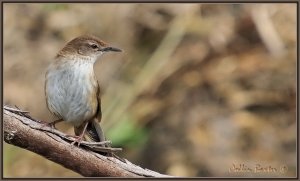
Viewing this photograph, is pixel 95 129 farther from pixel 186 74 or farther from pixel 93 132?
pixel 186 74

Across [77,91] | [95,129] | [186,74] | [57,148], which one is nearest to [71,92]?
[77,91]

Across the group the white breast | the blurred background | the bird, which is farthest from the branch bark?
the blurred background

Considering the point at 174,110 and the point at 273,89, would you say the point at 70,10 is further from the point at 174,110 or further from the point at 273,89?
the point at 273,89

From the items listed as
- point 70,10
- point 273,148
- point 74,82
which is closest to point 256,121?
point 273,148

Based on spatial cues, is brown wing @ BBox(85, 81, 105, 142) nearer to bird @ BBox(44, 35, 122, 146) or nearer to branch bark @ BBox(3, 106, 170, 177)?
bird @ BBox(44, 35, 122, 146)

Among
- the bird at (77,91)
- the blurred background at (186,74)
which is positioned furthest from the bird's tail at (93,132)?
the blurred background at (186,74)
